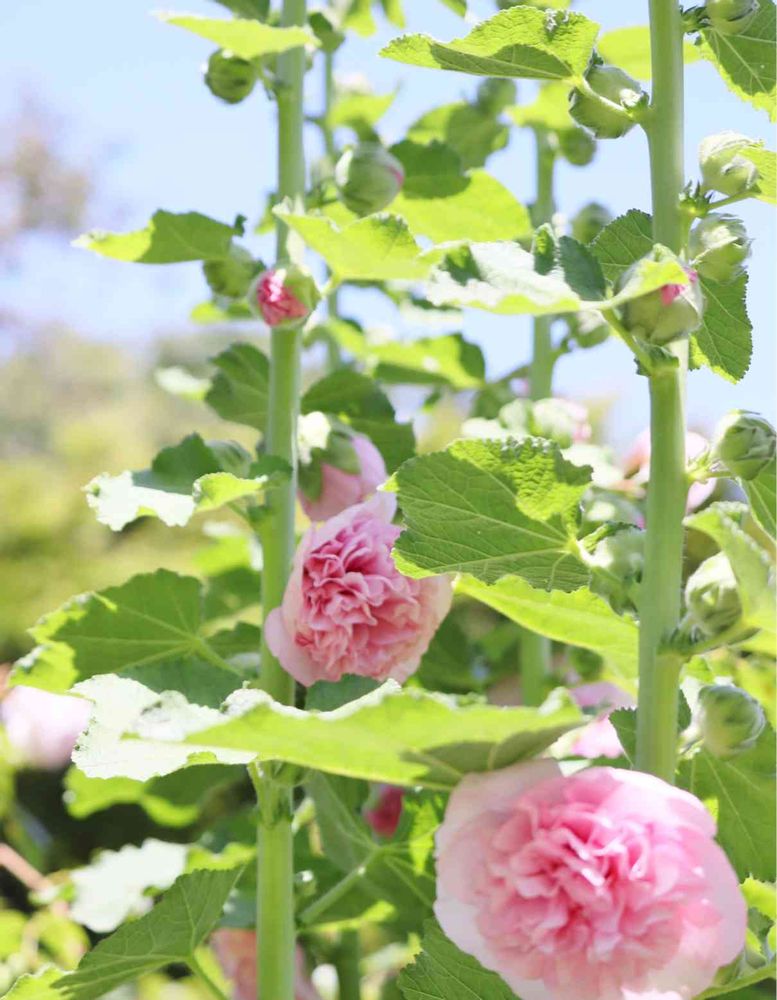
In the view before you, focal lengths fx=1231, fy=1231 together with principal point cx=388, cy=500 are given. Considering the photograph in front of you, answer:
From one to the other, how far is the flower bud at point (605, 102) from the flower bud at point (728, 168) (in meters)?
0.03

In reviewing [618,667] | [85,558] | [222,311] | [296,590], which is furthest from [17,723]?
[85,558]

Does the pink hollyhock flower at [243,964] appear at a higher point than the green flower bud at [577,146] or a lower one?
lower

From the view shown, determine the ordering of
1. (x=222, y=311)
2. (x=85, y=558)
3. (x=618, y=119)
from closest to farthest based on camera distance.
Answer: (x=618, y=119)
(x=222, y=311)
(x=85, y=558)

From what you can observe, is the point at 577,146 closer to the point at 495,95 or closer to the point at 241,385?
the point at 495,95

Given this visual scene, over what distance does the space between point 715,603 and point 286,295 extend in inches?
12.4

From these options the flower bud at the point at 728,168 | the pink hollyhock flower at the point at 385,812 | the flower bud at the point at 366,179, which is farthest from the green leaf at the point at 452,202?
the pink hollyhock flower at the point at 385,812

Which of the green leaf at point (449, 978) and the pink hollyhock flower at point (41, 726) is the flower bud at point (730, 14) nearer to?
the green leaf at point (449, 978)

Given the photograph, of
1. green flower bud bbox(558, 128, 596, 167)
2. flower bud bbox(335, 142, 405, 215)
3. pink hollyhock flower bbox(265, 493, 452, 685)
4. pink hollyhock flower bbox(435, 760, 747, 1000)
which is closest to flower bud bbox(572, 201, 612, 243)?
green flower bud bbox(558, 128, 596, 167)

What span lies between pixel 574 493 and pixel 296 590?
0.63ft

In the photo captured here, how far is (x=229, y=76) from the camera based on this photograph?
0.71 m

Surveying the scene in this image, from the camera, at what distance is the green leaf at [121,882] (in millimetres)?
771

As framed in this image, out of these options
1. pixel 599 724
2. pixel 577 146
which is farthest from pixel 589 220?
pixel 599 724

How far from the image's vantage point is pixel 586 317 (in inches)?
34.7

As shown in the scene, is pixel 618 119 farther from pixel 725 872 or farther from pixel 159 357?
pixel 159 357
